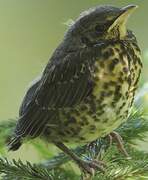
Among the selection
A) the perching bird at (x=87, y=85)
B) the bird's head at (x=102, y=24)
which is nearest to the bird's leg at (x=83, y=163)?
the perching bird at (x=87, y=85)

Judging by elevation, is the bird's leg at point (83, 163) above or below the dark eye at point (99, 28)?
below

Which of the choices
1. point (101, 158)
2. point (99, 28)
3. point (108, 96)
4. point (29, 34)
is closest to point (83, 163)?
point (101, 158)

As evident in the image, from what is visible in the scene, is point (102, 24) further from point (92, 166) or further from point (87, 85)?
point (92, 166)

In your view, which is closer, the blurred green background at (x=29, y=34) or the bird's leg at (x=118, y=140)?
the bird's leg at (x=118, y=140)

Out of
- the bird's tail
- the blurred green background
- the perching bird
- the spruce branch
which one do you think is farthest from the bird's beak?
the blurred green background

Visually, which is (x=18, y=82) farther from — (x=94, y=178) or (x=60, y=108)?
(x=94, y=178)

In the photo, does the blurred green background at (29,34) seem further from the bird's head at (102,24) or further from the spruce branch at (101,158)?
the bird's head at (102,24)

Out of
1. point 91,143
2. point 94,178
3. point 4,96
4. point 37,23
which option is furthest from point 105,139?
point 37,23
